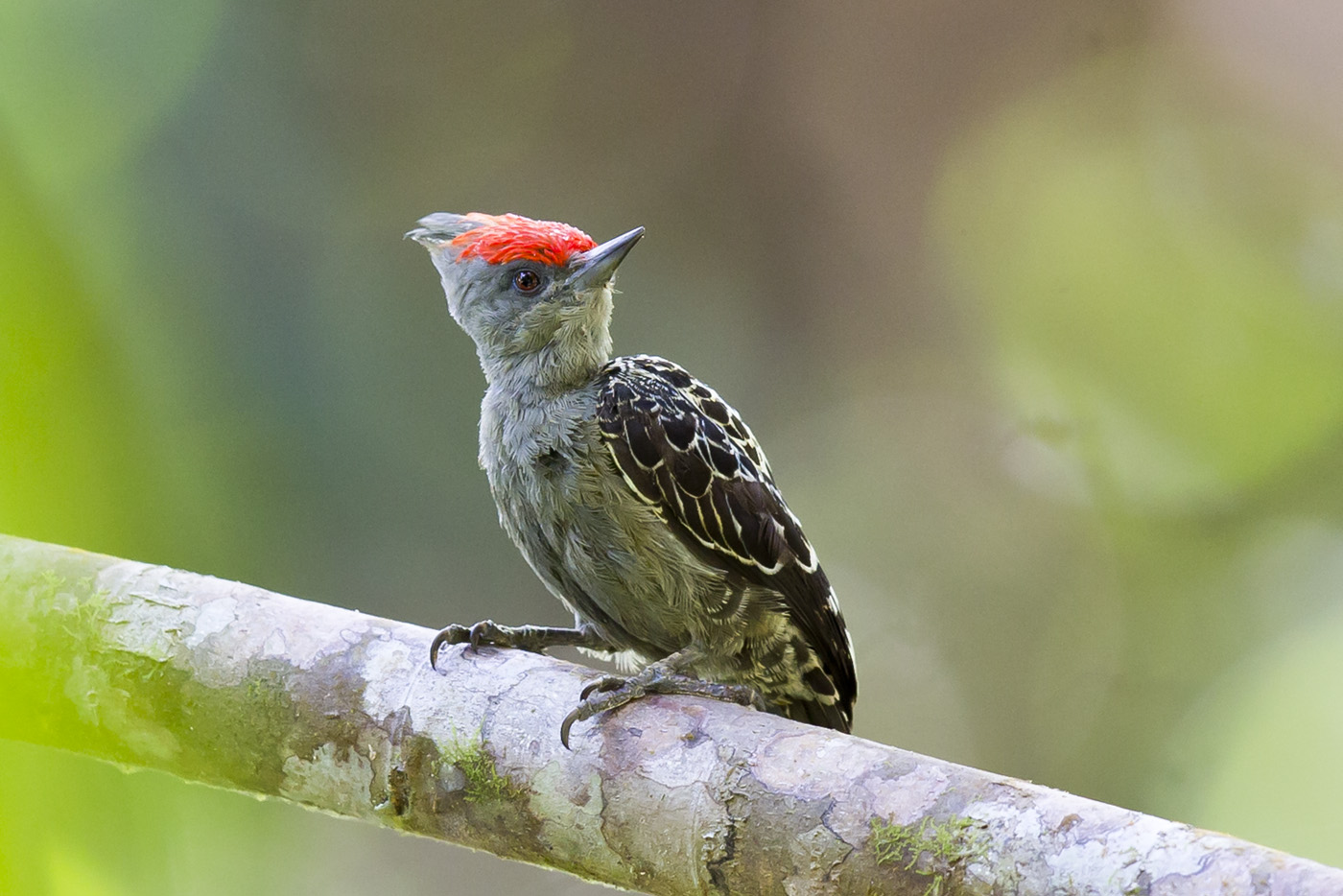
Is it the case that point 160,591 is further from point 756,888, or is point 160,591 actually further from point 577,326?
point 756,888

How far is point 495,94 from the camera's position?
473 cm

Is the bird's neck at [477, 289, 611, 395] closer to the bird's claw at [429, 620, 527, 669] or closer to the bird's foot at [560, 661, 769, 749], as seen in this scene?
the bird's claw at [429, 620, 527, 669]

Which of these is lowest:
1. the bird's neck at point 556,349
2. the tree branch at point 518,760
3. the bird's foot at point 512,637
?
the tree branch at point 518,760

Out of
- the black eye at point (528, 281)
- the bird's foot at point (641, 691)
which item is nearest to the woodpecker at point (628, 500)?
the black eye at point (528, 281)

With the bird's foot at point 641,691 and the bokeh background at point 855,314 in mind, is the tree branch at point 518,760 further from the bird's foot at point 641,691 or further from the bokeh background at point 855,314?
the bokeh background at point 855,314

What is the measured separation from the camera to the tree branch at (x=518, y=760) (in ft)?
5.63

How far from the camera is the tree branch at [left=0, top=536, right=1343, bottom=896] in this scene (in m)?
1.72

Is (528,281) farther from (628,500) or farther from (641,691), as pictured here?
(641,691)

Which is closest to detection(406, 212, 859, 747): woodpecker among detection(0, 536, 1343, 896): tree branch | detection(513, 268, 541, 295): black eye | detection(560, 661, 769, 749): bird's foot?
detection(513, 268, 541, 295): black eye

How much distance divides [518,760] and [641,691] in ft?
0.98

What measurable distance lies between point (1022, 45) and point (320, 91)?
9.67 ft

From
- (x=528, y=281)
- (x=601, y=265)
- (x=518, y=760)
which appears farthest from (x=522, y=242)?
(x=518, y=760)

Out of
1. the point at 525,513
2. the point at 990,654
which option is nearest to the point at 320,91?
the point at 525,513

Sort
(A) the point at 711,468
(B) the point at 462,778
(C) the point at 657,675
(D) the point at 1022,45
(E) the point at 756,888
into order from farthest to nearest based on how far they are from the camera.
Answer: (D) the point at 1022,45
(A) the point at 711,468
(C) the point at 657,675
(B) the point at 462,778
(E) the point at 756,888
